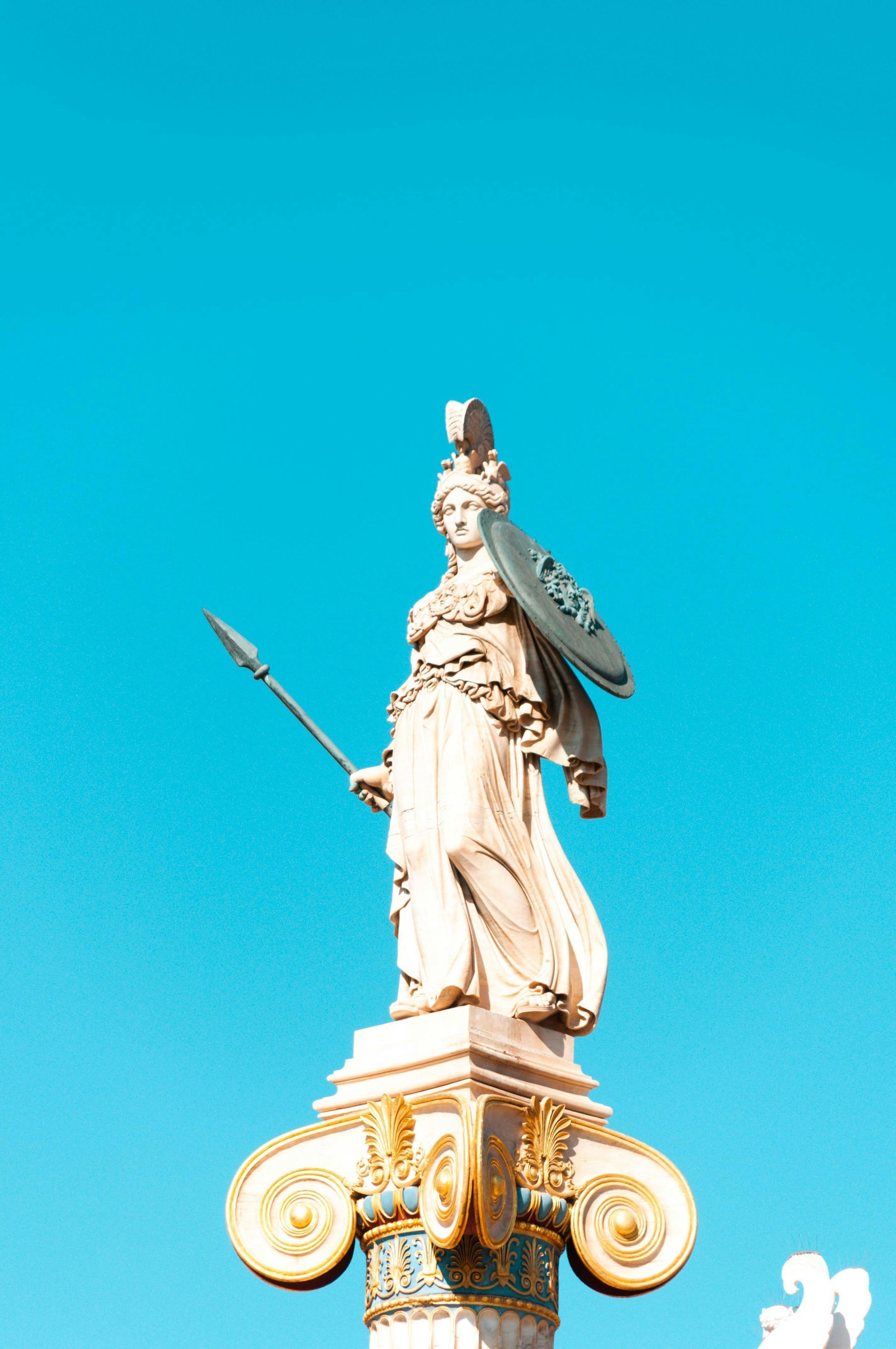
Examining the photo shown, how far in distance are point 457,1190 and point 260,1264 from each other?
1772mm

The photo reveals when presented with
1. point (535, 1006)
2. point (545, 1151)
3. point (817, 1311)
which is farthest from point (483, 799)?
point (817, 1311)

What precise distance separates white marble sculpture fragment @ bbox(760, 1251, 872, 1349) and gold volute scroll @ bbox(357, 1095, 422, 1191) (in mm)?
2860

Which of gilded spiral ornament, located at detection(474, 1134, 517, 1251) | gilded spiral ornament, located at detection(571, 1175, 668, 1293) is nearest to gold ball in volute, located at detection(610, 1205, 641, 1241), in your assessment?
gilded spiral ornament, located at detection(571, 1175, 668, 1293)

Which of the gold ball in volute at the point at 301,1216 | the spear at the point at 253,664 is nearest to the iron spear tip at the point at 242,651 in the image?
the spear at the point at 253,664

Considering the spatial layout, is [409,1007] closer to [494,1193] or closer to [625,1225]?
[494,1193]

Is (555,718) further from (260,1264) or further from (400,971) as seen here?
(260,1264)

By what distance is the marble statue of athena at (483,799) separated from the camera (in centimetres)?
1231

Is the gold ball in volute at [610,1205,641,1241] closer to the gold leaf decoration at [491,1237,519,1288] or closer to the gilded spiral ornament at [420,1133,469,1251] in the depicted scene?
the gold leaf decoration at [491,1237,519,1288]

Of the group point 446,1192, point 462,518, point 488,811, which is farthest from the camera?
point 462,518

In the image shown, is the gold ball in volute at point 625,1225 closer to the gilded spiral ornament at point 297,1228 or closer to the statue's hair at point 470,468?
the gilded spiral ornament at point 297,1228

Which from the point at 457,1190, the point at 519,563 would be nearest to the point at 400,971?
the point at 457,1190

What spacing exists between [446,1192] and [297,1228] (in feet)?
4.58

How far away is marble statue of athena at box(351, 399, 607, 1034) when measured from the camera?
1231 cm

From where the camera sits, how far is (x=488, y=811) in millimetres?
12602
